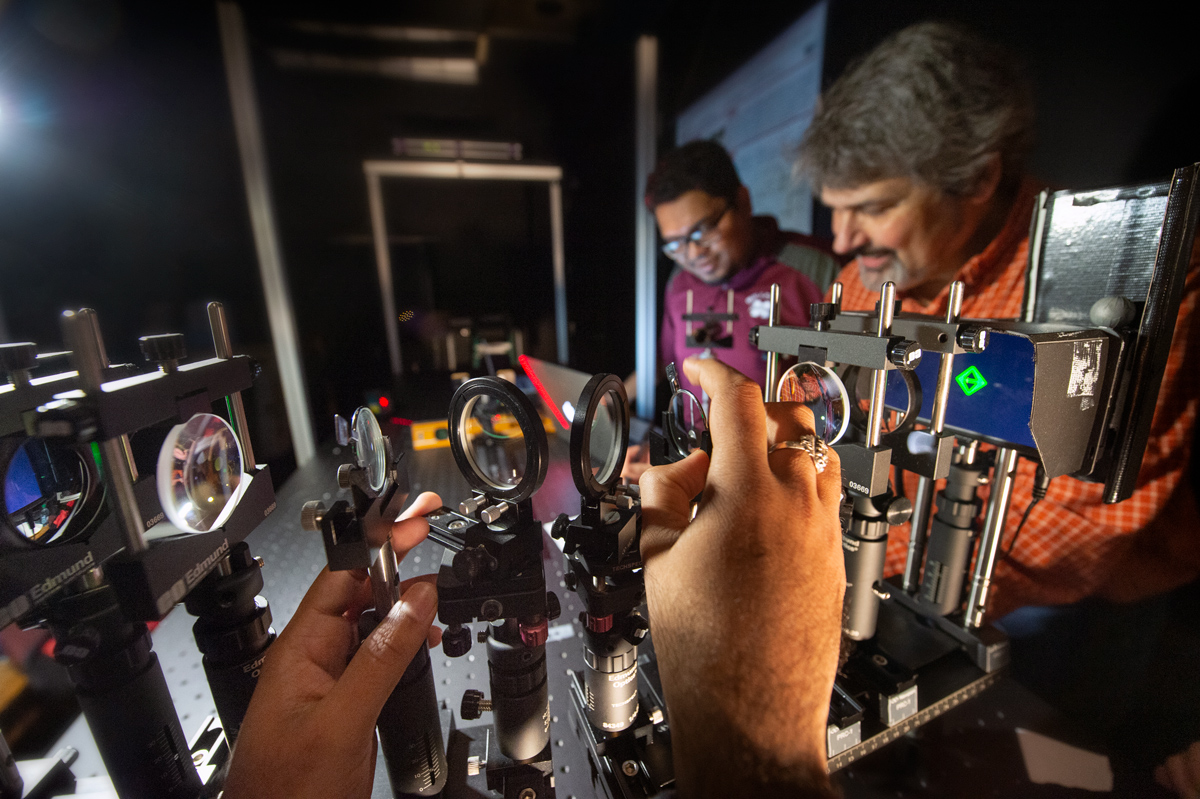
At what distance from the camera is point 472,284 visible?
2.62 metres

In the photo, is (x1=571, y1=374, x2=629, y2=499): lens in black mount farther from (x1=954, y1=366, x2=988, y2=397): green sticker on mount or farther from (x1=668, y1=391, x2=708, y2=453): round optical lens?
(x1=954, y1=366, x2=988, y2=397): green sticker on mount

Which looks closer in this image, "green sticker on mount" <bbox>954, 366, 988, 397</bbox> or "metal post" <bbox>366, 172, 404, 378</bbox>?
"green sticker on mount" <bbox>954, 366, 988, 397</bbox>

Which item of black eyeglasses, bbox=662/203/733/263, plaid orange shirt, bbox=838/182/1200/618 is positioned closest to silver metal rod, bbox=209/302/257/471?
plaid orange shirt, bbox=838/182/1200/618

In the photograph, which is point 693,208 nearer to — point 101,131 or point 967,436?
point 967,436

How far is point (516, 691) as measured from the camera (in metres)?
0.66

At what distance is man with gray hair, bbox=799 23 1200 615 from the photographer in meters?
1.00

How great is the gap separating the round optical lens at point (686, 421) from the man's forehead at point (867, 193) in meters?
1.07

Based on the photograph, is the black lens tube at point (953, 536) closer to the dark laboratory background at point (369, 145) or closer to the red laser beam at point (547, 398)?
the dark laboratory background at point (369, 145)

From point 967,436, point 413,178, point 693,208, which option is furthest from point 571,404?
point 413,178

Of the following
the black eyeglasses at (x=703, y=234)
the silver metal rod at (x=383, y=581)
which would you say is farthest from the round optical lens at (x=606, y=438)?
the black eyeglasses at (x=703, y=234)

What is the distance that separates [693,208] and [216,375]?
197 centimetres

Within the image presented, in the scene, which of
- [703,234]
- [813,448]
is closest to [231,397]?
[813,448]

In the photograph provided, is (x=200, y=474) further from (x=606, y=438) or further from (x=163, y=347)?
(x=606, y=438)

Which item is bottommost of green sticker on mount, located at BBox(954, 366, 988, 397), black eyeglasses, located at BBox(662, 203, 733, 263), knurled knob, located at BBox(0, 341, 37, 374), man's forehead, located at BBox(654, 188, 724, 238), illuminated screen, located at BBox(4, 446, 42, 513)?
illuminated screen, located at BBox(4, 446, 42, 513)
